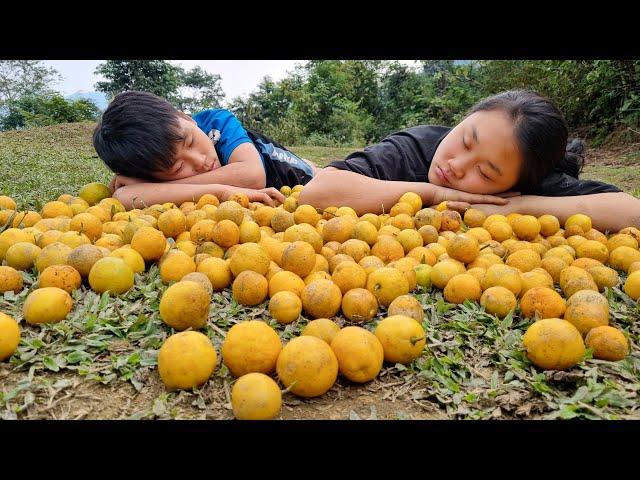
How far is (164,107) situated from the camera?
14.0 ft

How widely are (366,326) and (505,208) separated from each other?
6.21 feet

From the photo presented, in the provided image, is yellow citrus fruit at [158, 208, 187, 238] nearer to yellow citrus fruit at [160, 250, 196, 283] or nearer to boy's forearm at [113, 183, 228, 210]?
yellow citrus fruit at [160, 250, 196, 283]

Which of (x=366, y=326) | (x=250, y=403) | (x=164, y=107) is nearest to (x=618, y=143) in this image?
(x=164, y=107)

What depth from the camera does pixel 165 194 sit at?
3936 mm

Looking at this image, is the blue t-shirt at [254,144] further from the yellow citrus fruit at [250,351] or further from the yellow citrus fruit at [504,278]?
the yellow citrus fruit at [250,351]

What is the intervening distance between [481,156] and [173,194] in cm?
243

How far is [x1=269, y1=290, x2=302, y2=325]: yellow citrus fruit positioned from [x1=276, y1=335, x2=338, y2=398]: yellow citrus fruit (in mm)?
402

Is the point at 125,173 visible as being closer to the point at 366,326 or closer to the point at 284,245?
the point at 284,245

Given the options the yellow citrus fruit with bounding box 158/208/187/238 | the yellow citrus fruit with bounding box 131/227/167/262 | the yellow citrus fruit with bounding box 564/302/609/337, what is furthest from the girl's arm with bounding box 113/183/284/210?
the yellow citrus fruit with bounding box 564/302/609/337

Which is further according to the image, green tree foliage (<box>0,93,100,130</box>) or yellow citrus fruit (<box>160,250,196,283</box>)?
green tree foliage (<box>0,93,100,130</box>)

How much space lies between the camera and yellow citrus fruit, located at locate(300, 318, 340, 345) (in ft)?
6.17

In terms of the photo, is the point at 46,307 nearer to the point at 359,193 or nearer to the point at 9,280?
the point at 9,280

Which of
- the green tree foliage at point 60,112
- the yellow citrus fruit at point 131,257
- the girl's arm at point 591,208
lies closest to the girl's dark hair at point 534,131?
the girl's arm at point 591,208

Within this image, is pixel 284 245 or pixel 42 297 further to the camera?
pixel 284 245
